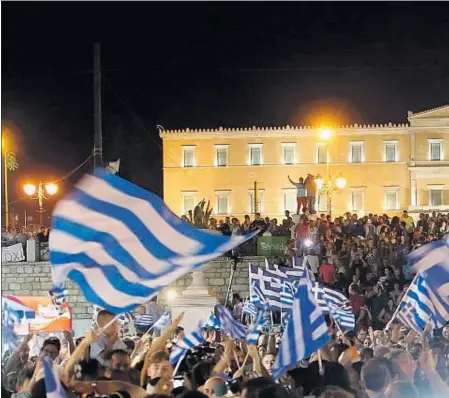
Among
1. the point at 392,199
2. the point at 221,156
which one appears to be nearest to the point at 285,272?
the point at 221,156

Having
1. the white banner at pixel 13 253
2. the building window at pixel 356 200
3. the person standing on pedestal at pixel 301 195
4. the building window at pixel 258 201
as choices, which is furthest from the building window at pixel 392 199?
the white banner at pixel 13 253

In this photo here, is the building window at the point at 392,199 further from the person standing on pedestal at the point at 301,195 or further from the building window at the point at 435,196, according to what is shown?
the person standing on pedestal at the point at 301,195

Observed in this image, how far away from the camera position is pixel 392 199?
51.0 metres

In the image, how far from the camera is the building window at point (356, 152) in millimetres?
50438

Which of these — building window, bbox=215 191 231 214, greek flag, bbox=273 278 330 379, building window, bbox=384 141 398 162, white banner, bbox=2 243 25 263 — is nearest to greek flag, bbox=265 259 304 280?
greek flag, bbox=273 278 330 379

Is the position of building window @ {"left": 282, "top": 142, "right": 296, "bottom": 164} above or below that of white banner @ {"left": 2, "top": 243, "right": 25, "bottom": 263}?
above

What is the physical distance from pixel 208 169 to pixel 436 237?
32.2 meters

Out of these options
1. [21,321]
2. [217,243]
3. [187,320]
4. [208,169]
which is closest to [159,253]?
[217,243]

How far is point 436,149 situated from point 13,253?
1218 inches

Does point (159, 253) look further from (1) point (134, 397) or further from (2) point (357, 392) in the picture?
(2) point (357, 392)

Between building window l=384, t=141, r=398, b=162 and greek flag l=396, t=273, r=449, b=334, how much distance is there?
42.6 metres

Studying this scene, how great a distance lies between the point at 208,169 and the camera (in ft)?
166

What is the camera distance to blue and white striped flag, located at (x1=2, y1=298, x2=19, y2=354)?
8.72m

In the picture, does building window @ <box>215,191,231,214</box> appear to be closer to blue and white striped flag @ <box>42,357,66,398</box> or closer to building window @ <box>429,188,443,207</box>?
building window @ <box>429,188,443,207</box>
